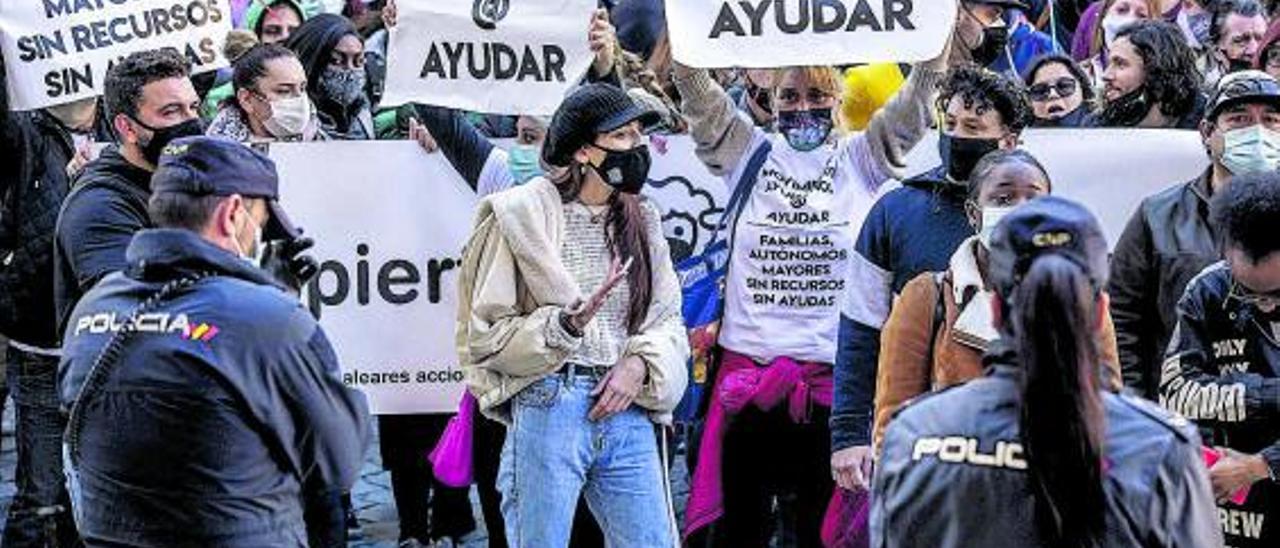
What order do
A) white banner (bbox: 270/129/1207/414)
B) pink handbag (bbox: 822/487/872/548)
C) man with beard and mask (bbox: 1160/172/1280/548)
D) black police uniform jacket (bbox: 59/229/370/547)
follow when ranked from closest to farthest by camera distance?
black police uniform jacket (bbox: 59/229/370/547) < man with beard and mask (bbox: 1160/172/1280/548) < pink handbag (bbox: 822/487/872/548) < white banner (bbox: 270/129/1207/414)

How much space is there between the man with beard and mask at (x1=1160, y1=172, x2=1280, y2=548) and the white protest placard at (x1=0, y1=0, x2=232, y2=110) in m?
4.08

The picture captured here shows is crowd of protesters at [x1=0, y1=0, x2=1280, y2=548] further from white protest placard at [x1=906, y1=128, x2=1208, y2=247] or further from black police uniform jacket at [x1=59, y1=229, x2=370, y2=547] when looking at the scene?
white protest placard at [x1=906, y1=128, x2=1208, y2=247]

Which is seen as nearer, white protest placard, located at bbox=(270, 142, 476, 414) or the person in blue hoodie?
white protest placard, located at bbox=(270, 142, 476, 414)

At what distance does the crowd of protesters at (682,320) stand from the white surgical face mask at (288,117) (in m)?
0.01

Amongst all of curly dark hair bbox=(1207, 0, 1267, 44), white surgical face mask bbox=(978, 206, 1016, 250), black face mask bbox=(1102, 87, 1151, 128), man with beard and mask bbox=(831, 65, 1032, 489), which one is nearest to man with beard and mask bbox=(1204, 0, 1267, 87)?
curly dark hair bbox=(1207, 0, 1267, 44)

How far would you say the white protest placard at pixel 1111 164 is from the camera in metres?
7.46

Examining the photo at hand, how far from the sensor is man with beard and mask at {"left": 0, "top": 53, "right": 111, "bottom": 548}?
7.34m

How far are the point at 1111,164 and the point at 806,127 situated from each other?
1.29m

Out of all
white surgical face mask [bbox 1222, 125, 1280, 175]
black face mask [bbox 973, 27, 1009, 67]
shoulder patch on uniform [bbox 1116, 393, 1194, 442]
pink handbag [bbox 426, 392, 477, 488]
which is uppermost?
black face mask [bbox 973, 27, 1009, 67]

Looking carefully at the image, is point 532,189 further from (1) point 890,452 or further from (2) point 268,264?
(1) point 890,452

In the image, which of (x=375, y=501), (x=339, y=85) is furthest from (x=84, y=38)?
(x=375, y=501)

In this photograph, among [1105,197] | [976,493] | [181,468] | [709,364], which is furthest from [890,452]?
[1105,197]

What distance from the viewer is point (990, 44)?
8.55 metres

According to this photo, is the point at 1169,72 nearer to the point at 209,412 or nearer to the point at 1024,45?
the point at 1024,45
